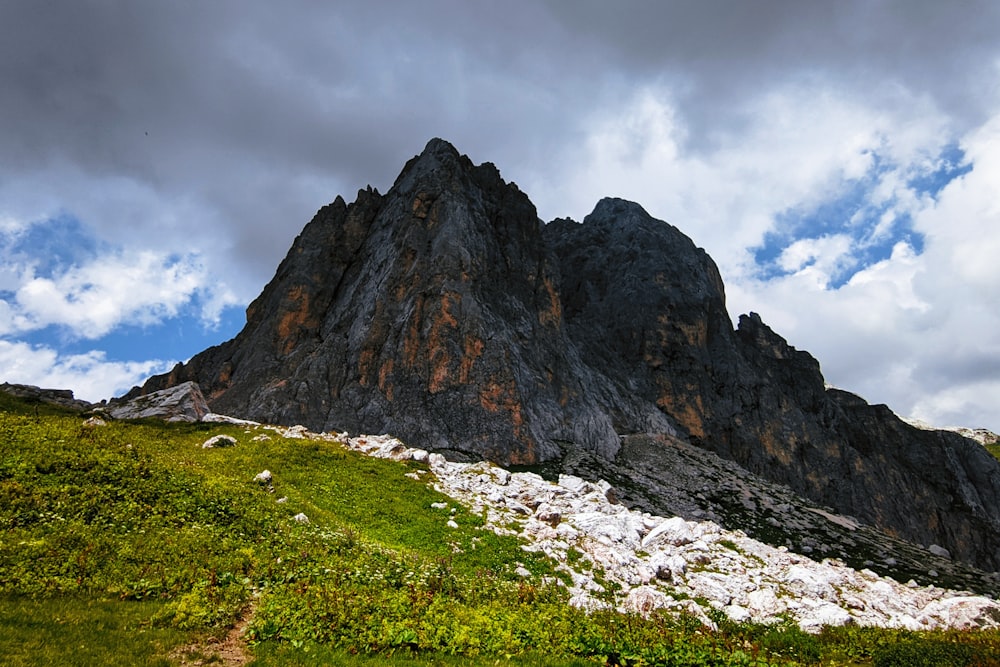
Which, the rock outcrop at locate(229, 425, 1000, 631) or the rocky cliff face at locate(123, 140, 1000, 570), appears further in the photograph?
the rocky cliff face at locate(123, 140, 1000, 570)

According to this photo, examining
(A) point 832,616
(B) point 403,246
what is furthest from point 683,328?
(A) point 832,616

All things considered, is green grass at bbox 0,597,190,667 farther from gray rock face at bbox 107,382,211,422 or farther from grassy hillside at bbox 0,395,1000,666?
gray rock face at bbox 107,382,211,422

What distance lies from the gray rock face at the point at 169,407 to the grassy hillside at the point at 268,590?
19498mm

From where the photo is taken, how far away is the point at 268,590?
563 inches

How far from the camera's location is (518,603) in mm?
15969

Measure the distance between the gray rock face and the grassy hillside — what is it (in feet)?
64.0

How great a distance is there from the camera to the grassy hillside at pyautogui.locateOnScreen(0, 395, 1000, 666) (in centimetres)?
1141

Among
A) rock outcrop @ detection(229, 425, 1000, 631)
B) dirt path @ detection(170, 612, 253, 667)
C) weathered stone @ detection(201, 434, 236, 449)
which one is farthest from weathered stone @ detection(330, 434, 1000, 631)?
weathered stone @ detection(201, 434, 236, 449)

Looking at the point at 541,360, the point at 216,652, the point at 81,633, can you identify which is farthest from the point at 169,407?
the point at 541,360

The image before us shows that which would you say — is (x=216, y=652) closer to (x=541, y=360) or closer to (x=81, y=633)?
(x=81, y=633)

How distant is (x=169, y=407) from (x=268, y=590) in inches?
1474

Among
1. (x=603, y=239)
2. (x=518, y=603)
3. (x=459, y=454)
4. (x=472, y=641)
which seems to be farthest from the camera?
(x=603, y=239)

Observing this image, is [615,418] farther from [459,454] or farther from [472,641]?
[472,641]

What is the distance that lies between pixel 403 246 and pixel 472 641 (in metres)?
73.2
